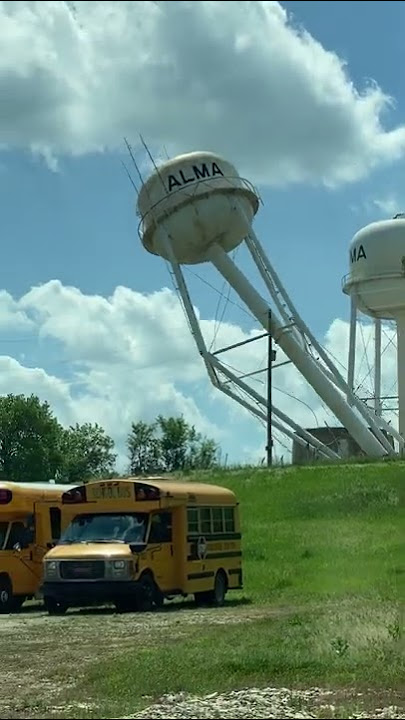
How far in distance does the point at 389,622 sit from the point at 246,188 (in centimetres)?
4255

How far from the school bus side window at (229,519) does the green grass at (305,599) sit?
1.55m

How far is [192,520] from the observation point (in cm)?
2545

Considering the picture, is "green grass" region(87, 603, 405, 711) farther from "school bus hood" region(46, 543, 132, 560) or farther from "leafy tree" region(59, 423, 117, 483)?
"leafy tree" region(59, 423, 117, 483)

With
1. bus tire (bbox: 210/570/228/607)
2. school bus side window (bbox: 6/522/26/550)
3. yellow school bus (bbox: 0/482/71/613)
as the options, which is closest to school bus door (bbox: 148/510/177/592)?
bus tire (bbox: 210/570/228/607)

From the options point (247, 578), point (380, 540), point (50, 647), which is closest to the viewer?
point (50, 647)

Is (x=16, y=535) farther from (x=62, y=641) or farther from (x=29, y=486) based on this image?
(x=62, y=641)

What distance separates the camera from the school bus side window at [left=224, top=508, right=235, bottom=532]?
2756 cm

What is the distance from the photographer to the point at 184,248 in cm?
5931

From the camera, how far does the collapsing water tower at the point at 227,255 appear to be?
57156mm

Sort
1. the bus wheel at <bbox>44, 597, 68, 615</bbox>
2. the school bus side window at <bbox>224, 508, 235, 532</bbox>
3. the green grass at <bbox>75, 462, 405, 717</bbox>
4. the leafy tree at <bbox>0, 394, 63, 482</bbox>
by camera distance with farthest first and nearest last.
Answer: the leafy tree at <bbox>0, 394, 63, 482</bbox>
the school bus side window at <bbox>224, 508, 235, 532</bbox>
the bus wheel at <bbox>44, 597, 68, 615</bbox>
the green grass at <bbox>75, 462, 405, 717</bbox>

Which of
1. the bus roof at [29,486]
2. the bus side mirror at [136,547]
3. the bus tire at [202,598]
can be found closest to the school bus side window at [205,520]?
the bus tire at [202,598]

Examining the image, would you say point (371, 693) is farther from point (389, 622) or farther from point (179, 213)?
point (179, 213)

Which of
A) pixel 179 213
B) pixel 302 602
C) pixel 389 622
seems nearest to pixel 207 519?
pixel 302 602

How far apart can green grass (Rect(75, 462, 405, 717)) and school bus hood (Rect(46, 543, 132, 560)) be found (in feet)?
10.8
